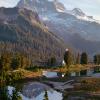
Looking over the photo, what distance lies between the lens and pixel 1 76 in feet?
447

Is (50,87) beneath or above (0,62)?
beneath

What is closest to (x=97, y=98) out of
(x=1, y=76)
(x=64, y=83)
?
(x=64, y=83)

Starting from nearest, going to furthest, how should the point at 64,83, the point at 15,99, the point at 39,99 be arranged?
the point at 15,99
the point at 39,99
the point at 64,83

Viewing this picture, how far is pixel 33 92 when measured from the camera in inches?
4412

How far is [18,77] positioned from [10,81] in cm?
1232

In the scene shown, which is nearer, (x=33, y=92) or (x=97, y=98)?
(x=97, y=98)

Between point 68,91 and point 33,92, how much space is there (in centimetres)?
1250

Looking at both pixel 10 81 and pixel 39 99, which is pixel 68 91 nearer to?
pixel 39 99

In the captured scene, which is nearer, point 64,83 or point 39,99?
point 39,99

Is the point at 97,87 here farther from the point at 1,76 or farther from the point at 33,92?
the point at 1,76

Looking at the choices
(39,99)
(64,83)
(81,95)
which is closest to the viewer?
(39,99)

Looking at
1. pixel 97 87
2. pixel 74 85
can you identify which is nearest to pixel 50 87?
pixel 74 85

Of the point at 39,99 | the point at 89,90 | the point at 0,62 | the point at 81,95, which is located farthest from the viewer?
the point at 0,62

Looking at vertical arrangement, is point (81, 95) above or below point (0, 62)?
below
